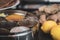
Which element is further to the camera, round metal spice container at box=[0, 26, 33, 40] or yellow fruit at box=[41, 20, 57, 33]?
yellow fruit at box=[41, 20, 57, 33]

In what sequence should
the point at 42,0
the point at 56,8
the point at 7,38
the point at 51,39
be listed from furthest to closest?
the point at 42,0
the point at 56,8
the point at 51,39
the point at 7,38

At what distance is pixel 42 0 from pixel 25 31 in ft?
2.26

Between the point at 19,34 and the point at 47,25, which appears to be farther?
the point at 47,25

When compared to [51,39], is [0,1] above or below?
above

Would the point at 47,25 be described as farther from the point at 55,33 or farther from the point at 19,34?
the point at 19,34

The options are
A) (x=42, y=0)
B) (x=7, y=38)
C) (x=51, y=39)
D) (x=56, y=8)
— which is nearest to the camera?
(x=7, y=38)

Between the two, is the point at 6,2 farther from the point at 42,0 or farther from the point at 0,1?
the point at 42,0

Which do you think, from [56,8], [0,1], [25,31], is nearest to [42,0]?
[56,8]

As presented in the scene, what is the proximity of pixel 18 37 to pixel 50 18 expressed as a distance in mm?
245

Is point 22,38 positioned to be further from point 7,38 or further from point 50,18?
point 50,18

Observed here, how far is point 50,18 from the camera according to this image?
0.83 metres

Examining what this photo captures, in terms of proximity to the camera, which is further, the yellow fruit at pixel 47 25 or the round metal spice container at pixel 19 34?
the yellow fruit at pixel 47 25

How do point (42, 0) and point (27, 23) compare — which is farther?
point (42, 0)

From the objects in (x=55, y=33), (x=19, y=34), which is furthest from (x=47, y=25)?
(x=19, y=34)
